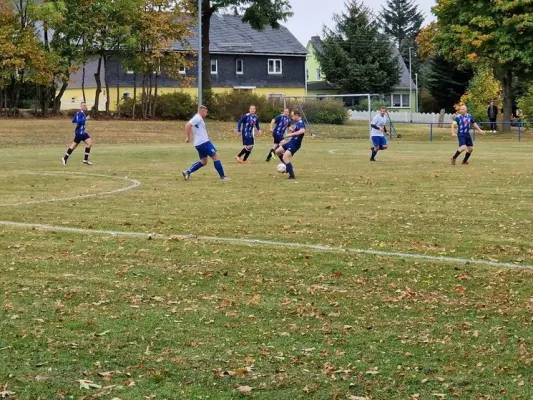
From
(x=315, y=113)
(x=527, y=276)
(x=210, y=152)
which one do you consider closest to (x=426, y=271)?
(x=527, y=276)

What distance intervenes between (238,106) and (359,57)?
921 inches

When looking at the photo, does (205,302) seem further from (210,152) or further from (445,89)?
(445,89)

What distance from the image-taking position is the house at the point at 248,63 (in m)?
73.9

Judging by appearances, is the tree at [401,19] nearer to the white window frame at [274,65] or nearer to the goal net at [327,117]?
the white window frame at [274,65]

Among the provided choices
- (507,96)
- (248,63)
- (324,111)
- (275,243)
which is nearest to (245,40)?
(248,63)

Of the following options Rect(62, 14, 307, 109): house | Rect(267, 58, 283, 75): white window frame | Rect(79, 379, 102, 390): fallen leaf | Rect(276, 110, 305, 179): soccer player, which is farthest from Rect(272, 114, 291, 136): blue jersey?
Rect(267, 58, 283, 75): white window frame

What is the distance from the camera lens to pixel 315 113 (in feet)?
172

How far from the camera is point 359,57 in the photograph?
75750 mm

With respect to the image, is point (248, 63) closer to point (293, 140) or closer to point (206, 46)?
point (206, 46)

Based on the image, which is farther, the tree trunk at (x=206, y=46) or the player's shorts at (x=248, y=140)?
the tree trunk at (x=206, y=46)

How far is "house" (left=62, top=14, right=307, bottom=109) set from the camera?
7388 cm

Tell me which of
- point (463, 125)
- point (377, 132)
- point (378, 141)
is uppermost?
point (463, 125)

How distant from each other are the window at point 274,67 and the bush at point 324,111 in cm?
2306

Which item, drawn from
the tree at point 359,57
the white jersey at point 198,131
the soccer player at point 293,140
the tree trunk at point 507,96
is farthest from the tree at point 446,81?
the white jersey at point 198,131
